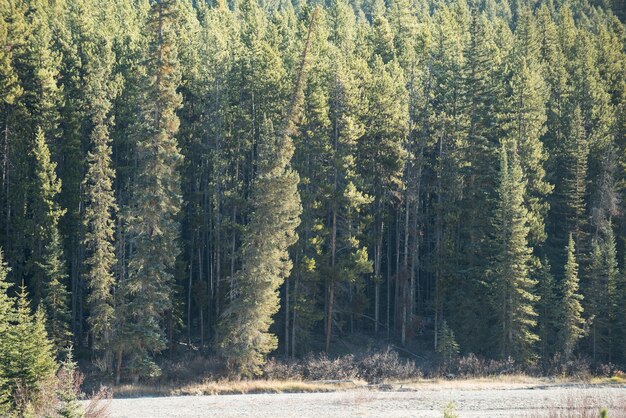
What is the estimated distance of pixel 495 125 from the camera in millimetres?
49250

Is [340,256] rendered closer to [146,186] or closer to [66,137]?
[146,186]

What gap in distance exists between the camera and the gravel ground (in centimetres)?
2873

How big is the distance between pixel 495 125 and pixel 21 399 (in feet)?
111

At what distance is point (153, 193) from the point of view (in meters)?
37.6

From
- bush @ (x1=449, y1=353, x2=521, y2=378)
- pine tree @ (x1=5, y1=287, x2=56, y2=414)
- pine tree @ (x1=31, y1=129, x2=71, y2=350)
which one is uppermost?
pine tree @ (x1=31, y1=129, x2=71, y2=350)

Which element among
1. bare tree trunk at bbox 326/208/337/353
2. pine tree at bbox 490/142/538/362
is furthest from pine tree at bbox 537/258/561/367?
bare tree trunk at bbox 326/208/337/353

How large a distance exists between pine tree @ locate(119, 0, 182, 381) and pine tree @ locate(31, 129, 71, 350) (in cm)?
461

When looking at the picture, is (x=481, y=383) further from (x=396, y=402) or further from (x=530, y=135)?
(x=530, y=135)

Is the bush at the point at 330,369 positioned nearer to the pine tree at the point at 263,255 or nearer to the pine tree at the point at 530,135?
the pine tree at the point at 263,255

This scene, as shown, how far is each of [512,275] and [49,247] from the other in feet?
81.3

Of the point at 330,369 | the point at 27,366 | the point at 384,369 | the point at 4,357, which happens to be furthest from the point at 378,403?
the point at 4,357

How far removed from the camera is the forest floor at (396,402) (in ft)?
94.3

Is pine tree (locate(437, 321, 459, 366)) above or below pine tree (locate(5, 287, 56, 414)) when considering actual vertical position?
below

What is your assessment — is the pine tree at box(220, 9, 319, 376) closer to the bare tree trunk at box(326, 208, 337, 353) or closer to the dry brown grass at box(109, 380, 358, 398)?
the dry brown grass at box(109, 380, 358, 398)
